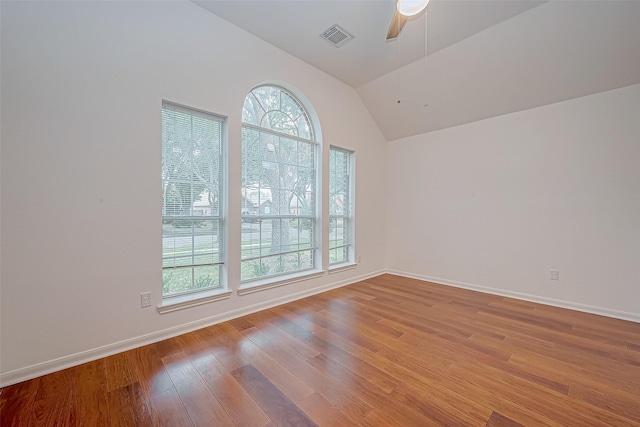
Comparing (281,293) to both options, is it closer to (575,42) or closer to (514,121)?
(514,121)

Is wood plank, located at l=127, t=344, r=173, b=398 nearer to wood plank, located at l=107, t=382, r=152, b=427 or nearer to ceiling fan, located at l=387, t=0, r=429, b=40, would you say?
wood plank, located at l=107, t=382, r=152, b=427

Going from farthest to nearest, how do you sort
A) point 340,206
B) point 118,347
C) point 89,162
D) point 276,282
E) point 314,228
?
point 340,206, point 314,228, point 276,282, point 118,347, point 89,162

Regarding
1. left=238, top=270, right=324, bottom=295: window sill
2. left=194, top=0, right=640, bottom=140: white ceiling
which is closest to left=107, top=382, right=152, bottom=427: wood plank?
left=238, top=270, right=324, bottom=295: window sill

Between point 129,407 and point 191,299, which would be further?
point 191,299

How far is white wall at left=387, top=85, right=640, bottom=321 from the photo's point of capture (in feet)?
9.16

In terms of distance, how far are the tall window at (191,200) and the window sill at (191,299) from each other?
7 centimetres

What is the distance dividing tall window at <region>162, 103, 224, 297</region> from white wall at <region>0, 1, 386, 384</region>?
134 millimetres

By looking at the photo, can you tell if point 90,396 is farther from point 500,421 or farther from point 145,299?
point 500,421

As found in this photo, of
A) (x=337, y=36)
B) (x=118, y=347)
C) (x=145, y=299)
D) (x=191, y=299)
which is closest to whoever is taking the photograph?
(x=118, y=347)

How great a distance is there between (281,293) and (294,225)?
0.89 metres

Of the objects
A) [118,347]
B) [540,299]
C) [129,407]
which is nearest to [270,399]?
[129,407]

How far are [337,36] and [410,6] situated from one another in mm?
1328

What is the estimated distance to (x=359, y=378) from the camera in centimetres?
173

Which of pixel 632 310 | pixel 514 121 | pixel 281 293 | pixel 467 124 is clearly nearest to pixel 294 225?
pixel 281 293
